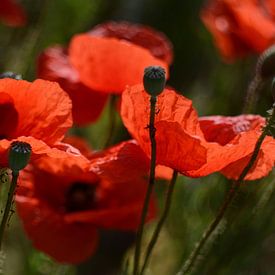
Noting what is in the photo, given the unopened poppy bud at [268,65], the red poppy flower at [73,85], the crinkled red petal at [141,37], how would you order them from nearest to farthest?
1. the unopened poppy bud at [268,65]
2. the red poppy flower at [73,85]
3. the crinkled red petal at [141,37]

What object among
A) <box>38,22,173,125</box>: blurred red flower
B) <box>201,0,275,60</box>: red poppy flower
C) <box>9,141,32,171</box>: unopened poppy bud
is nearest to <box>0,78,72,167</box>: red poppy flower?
<box>9,141,32,171</box>: unopened poppy bud

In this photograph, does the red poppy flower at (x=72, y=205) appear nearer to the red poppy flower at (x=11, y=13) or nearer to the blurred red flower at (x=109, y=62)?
the blurred red flower at (x=109, y=62)

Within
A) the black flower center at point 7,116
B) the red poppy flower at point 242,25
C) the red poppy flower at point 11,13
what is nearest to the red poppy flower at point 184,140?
the black flower center at point 7,116

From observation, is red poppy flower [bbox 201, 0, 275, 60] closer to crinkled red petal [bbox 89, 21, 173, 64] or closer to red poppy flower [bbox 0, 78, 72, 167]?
crinkled red petal [bbox 89, 21, 173, 64]

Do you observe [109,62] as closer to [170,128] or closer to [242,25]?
[170,128]

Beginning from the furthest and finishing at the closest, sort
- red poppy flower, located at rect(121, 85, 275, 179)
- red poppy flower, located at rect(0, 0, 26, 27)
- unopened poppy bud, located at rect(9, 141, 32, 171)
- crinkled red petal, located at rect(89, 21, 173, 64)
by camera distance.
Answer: red poppy flower, located at rect(0, 0, 26, 27) < crinkled red petal, located at rect(89, 21, 173, 64) < red poppy flower, located at rect(121, 85, 275, 179) < unopened poppy bud, located at rect(9, 141, 32, 171)

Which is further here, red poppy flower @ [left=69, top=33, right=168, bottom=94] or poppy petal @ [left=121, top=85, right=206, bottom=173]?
red poppy flower @ [left=69, top=33, right=168, bottom=94]

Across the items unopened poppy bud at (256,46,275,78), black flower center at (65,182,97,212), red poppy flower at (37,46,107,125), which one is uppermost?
unopened poppy bud at (256,46,275,78)
